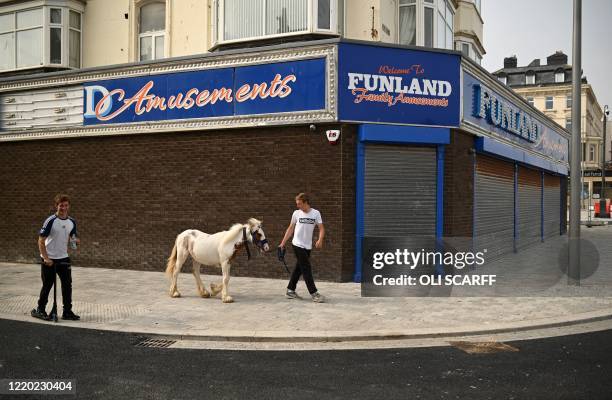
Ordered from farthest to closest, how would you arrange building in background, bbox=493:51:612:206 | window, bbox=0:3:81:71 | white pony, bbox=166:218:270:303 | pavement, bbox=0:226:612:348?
1. building in background, bbox=493:51:612:206
2. window, bbox=0:3:81:71
3. white pony, bbox=166:218:270:303
4. pavement, bbox=0:226:612:348

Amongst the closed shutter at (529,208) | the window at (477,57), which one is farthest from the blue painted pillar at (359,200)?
the window at (477,57)

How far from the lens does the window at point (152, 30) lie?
1543 centimetres

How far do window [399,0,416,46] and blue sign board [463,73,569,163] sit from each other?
205cm

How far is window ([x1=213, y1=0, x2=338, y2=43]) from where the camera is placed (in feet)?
41.3

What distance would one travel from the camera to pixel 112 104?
13.9m

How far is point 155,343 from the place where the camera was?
7.06 meters

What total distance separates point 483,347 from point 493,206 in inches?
366

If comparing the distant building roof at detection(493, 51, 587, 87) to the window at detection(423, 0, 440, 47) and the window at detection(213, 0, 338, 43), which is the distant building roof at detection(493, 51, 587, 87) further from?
the window at detection(213, 0, 338, 43)

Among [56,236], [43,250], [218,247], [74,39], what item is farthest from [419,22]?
[43,250]

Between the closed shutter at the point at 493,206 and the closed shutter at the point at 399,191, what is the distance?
7.16ft

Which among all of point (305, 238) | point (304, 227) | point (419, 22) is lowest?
point (305, 238)

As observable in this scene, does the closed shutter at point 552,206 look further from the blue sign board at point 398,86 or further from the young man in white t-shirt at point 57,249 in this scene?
the young man in white t-shirt at point 57,249

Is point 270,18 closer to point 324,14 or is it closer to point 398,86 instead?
point 324,14

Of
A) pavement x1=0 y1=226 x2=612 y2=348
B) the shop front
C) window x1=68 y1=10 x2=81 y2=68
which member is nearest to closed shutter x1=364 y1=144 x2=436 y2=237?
the shop front
